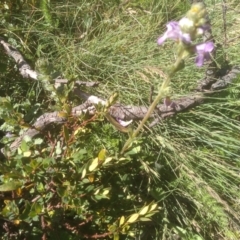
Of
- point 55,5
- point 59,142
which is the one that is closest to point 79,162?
point 59,142

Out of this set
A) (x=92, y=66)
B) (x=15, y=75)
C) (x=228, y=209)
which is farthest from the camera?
(x=92, y=66)

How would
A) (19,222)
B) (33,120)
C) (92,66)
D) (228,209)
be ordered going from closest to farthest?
(19,222), (33,120), (228,209), (92,66)

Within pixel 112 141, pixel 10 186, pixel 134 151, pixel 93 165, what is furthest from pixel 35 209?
pixel 112 141

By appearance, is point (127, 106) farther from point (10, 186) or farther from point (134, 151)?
point (10, 186)

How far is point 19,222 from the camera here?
1369 mm

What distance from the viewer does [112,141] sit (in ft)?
5.91

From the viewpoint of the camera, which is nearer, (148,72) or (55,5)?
(148,72)

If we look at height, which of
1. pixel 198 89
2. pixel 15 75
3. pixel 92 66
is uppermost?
pixel 15 75

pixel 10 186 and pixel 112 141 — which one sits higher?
pixel 10 186

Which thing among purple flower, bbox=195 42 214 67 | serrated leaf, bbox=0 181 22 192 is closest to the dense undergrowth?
serrated leaf, bbox=0 181 22 192

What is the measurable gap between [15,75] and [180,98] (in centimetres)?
69

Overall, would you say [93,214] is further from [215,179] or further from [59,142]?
[215,179]

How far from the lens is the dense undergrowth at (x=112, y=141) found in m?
1.42

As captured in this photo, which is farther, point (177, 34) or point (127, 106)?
point (127, 106)
